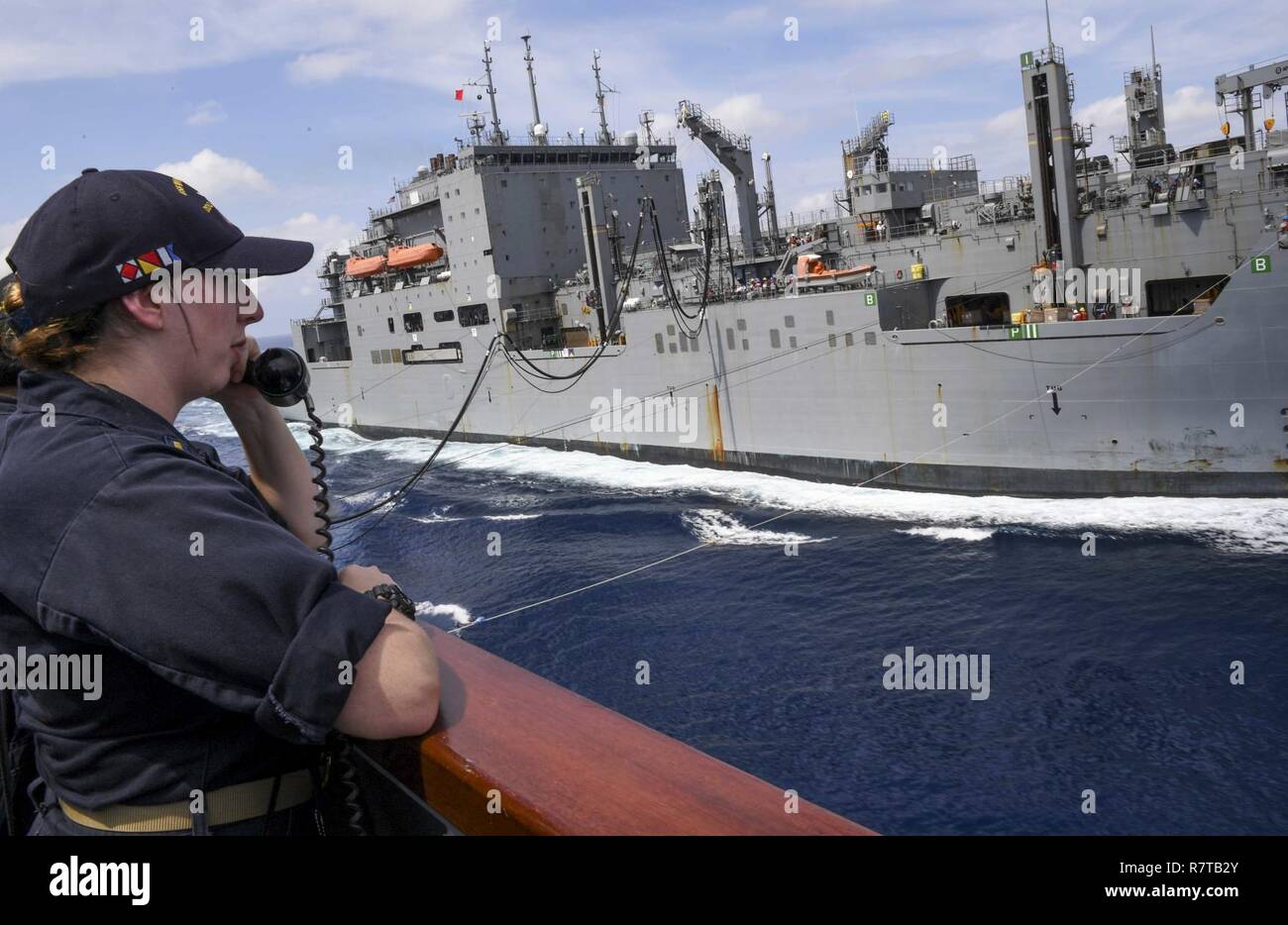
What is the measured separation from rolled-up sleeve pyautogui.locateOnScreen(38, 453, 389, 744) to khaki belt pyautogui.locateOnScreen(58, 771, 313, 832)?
234 mm

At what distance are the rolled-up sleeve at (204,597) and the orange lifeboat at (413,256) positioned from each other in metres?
31.0

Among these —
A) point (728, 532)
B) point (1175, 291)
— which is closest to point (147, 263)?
point (728, 532)

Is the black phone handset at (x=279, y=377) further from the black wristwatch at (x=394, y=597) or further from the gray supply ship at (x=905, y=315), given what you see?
the gray supply ship at (x=905, y=315)

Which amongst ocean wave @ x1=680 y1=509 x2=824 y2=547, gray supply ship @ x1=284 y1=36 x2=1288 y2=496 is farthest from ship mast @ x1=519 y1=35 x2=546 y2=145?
ocean wave @ x1=680 y1=509 x2=824 y2=547

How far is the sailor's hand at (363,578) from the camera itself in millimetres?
1621

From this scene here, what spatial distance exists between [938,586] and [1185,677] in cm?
358

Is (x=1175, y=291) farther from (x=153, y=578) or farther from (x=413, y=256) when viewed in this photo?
(x=413, y=256)

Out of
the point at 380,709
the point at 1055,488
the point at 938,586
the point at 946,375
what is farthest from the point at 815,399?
the point at 380,709

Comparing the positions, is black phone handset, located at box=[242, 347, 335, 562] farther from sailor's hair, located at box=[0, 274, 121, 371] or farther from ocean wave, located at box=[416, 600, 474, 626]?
ocean wave, located at box=[416, 600, 474, 626]

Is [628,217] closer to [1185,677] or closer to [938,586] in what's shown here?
[938,586]

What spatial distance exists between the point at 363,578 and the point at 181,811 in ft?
1.66

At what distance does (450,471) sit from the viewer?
24.8 meters

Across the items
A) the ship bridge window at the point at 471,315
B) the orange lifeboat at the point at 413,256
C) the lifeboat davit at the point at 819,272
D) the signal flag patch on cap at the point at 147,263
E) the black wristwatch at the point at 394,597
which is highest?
the orange lifeboat at the point at 413,256

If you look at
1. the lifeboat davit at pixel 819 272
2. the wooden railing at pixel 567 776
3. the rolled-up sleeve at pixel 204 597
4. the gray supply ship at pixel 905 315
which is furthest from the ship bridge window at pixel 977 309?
the rolled-up sleeve at pixel 204 597
